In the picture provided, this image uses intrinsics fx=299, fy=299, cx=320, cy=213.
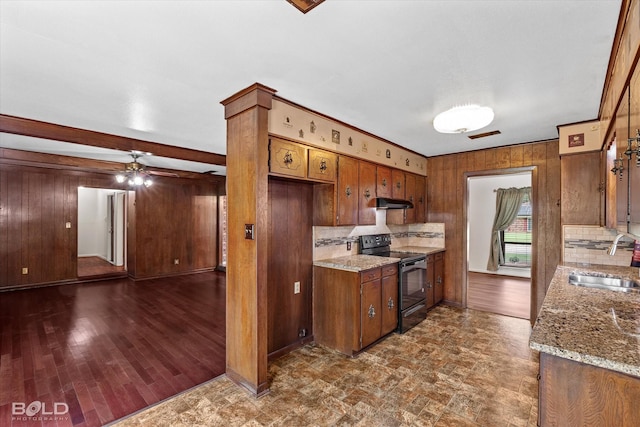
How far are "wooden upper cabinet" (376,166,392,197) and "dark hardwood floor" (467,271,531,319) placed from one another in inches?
95.6

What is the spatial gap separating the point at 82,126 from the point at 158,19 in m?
2.87

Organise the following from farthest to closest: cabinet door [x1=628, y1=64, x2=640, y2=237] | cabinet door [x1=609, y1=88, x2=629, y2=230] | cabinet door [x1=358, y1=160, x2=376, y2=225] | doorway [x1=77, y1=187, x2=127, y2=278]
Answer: doorway [x1=77, y1=187, x2=127, y2=278], cabinet door [x1=358, y1=160, x2=376, y2=225], cabinet door [x1=609, y1=88, x2=629, y2=230], cabinet door [x1=628, y1=64, x2=640, y2=237]

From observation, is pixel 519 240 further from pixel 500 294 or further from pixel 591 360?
pixel 591 360

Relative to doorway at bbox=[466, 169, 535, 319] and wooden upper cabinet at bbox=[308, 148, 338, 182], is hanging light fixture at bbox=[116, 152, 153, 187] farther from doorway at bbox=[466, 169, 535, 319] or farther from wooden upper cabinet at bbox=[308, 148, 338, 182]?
doorway at bbox=[466, 169, 535, 319]

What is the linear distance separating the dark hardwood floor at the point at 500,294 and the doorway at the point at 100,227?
29.4 feet

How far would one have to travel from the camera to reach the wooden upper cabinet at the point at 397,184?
4316 millimetres

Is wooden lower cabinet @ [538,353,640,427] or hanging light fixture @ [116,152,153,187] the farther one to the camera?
hanging light fixture @ [116,152,153,187]

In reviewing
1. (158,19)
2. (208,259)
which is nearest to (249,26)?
(158,19)

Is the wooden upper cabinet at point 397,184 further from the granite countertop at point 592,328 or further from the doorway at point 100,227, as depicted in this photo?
the doorway at point 100,227

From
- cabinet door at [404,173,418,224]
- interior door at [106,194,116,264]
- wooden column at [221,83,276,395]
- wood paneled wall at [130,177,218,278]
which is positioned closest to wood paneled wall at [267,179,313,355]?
wooden column at [221,83,276,395]

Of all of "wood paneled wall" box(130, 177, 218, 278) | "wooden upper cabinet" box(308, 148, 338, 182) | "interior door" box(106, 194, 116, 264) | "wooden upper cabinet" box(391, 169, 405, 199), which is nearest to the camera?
"wooden upper cabinet" box(308, 148, 338, 182)

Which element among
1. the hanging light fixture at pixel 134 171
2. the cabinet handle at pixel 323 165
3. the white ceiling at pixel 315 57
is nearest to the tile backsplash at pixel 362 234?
the cabinet handle at pixel 323 165

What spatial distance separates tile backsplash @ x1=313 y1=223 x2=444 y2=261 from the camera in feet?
11.7

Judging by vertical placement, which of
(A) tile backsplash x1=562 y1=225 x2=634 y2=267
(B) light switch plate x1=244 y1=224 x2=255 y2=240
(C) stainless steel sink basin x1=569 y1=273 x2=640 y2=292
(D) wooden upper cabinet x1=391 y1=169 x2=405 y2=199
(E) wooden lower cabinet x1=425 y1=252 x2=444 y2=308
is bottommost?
(E) wooden lower cabinet x1=425 y1=252 x2=444 y2=308
